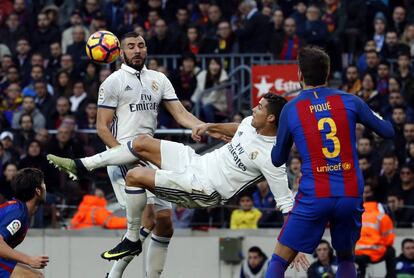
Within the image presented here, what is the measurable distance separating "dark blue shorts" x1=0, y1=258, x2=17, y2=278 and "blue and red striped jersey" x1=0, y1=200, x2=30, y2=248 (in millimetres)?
179

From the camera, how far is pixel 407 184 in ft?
62.8

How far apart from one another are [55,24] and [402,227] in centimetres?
825

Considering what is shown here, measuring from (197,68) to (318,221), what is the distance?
35.3 feet

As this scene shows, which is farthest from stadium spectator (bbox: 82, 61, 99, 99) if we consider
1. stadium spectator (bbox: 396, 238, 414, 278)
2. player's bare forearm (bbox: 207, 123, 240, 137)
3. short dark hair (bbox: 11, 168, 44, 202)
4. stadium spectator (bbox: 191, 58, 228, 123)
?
short dark hair (bbox: 11, 168, 44, 202)

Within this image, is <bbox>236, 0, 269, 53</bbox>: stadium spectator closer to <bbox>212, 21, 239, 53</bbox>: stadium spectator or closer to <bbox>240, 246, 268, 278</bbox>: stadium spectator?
<bbox>212, 21, 239, 53</bbox>: stadium spectator

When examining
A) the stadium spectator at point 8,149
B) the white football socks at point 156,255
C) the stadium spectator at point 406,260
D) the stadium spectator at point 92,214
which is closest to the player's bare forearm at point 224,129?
the white football socks at point 156,255

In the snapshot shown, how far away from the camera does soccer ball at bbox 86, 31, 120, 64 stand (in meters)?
14.2

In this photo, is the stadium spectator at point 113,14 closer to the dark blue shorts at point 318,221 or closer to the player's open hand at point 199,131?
the player's open hand at point 199,131

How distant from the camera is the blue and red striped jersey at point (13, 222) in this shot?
13.0 meters

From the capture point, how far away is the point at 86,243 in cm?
1948

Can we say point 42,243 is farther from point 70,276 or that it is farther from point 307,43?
point 307,43

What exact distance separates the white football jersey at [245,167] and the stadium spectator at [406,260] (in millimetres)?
5660

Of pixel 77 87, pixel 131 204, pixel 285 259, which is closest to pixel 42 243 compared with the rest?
pixel 77 87

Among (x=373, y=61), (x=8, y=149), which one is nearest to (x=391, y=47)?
(x=373, y=61)
